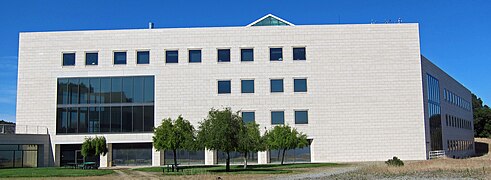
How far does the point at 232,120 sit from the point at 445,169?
13.7m

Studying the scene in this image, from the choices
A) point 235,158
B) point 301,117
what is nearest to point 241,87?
point 301,117

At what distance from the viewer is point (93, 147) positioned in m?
52.3

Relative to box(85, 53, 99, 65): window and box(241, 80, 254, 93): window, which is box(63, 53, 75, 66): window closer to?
box(85, 53, 99, 65): window

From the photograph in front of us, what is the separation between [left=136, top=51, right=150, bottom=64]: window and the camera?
57375mm

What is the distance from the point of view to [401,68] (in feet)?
186

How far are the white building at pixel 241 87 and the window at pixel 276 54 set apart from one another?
0.33 feet

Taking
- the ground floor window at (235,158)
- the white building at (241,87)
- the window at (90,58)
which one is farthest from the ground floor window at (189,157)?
the window at (90,58)

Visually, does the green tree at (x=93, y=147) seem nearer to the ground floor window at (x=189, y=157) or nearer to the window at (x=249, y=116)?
the ground floor window at (x=189, y=157)

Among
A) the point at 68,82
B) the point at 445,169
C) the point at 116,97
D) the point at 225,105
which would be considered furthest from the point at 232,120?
the point at 68,82

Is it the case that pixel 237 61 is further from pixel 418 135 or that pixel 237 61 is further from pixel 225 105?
pixel 418 135

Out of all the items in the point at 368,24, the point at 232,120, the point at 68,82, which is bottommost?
the point at 232,120

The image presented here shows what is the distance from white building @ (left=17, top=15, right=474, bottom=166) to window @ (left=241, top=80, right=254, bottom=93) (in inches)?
3.9

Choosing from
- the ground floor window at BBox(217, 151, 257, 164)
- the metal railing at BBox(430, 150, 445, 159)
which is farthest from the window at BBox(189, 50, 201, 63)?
the metal railing at BBox(430, 150, 445, 159)

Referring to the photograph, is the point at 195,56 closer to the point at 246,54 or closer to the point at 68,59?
the point at 246,54
